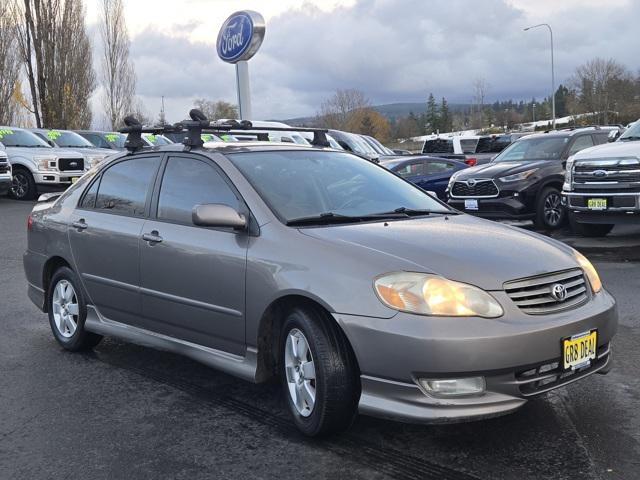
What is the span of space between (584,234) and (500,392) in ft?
27.5

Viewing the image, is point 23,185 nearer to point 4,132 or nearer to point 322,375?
point 4,132

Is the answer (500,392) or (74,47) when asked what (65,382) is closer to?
(500,392)

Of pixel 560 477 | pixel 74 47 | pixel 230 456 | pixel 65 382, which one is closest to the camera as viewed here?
pixel 560 477

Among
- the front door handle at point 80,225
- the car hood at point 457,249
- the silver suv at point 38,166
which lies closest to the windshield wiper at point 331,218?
the car hood at point 457,249

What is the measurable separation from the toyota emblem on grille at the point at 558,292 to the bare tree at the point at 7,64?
35.7 meters

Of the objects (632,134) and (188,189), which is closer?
(188,189)

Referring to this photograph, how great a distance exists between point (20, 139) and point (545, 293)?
59.9 ft

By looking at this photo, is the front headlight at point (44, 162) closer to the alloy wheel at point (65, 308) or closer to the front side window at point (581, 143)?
the front side window at point (581, 143)

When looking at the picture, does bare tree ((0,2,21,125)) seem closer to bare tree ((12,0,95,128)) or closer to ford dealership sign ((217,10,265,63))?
bare tree ((12,0,95,128))

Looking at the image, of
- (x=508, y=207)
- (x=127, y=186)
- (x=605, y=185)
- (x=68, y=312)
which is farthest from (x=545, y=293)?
(x=508, y=207)

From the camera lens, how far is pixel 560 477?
3180mm

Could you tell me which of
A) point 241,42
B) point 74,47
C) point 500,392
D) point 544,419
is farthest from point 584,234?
point 74,47

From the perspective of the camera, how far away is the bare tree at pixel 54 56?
33.3 metres

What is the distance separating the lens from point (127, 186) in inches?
201
